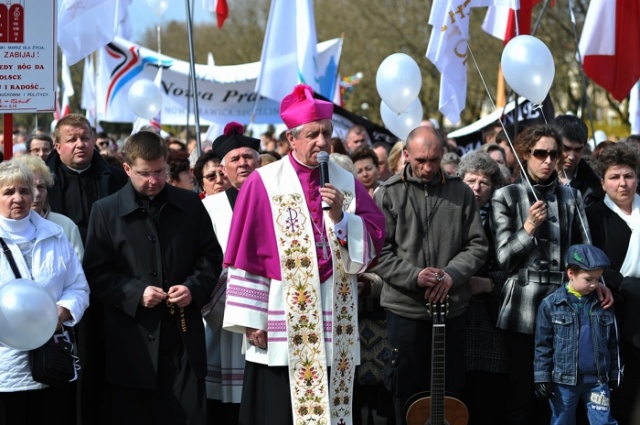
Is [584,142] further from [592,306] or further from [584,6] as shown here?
[584,6]

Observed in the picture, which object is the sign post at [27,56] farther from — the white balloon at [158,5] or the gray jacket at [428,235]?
the white balloon at [158,5]

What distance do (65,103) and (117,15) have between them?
9.88 meters

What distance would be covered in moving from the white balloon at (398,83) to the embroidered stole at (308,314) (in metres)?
3.33

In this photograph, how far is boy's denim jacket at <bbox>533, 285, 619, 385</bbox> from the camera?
6348mm

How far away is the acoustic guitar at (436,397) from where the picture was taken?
20.8 ft

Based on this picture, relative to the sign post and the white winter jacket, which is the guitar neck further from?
the sign post

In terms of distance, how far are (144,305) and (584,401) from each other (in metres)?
2.83

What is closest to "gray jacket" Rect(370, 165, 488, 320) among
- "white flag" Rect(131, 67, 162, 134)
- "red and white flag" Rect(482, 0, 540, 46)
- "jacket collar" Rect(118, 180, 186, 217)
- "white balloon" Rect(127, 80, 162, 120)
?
"jacket collar" Rect(118, 180, 186, 217)

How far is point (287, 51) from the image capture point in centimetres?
1117

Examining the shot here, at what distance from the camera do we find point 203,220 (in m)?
6.11

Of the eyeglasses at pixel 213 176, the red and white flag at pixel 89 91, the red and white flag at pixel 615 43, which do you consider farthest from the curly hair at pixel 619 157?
the red and white flag at pixel 89 91

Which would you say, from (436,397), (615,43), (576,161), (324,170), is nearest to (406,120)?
(615,43)

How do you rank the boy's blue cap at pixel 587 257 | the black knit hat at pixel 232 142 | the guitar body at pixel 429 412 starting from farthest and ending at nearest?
1. the black knit hat at pixel 232 142
2. the guitar body at pixel 429 412
3. the boy's blue cap at pixel 587 257

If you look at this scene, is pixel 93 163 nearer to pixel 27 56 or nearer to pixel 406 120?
pixel 27 56
